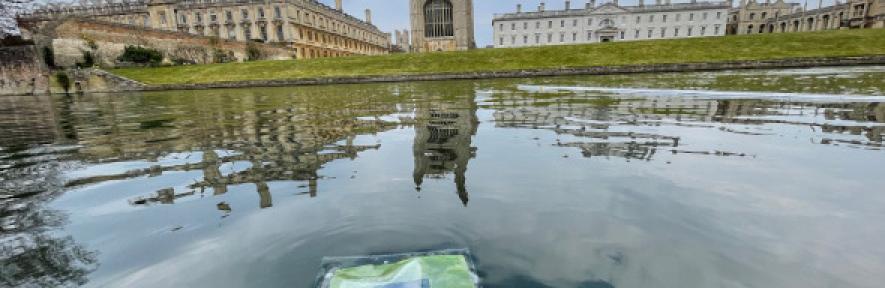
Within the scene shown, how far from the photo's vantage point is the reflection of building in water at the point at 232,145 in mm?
4086

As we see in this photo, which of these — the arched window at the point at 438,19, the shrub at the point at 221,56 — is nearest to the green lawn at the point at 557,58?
the shrub at the point at 221,56

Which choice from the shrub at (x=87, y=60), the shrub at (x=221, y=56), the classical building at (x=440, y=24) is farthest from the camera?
the classical building at (x=440, y=24)

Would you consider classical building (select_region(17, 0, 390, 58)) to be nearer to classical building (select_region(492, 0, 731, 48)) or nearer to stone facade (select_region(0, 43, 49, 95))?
stone facade (select_region(0, 43, 49, 95))

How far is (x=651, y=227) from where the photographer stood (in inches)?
104

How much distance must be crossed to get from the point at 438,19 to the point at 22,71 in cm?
4343

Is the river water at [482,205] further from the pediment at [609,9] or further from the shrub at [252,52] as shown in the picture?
the pediment at [609,9]

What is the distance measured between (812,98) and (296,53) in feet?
198

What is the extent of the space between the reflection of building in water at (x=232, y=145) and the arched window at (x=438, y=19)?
5119cm

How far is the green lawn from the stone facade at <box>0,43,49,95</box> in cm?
490

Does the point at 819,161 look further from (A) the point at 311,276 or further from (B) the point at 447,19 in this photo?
(B) the point at 447,19

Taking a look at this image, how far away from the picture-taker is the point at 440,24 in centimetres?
5841

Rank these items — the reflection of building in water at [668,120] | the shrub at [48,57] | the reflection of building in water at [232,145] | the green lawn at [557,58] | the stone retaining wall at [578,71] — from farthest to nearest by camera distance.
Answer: the shrub at [48,57] → the green lawn at [557,58] → the stone retaining wall at [578,71] → the reflection of building in water at [668,120] → the reflection of building in water at [232,145]

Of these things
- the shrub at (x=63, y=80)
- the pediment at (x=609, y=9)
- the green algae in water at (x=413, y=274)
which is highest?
the pediment at (x=609, y=9)

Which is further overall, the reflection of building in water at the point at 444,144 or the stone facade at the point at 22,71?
the stone facade at the point at 22,71
